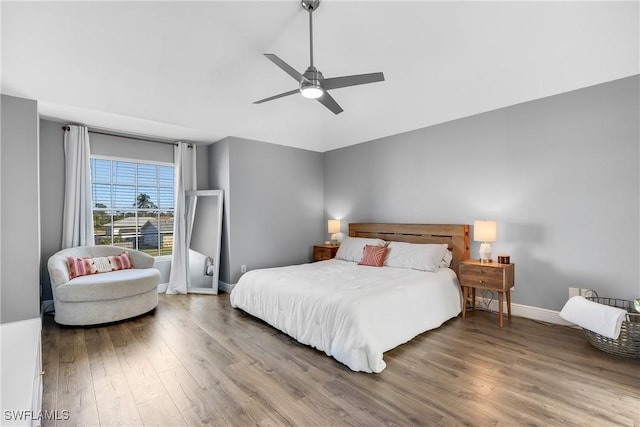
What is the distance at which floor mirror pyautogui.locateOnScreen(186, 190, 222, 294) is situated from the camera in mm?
4852

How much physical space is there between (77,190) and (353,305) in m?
4.07

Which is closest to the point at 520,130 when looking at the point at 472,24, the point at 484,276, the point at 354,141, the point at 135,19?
the point at 472,24

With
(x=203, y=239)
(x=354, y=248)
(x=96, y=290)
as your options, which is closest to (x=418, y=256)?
(x=354, y=248)

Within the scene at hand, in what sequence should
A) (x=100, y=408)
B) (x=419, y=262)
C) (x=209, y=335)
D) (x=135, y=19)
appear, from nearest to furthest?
(x=100, y=408) → (x=135, y=19) → (x=209, y=335) → (x=419, y=262)

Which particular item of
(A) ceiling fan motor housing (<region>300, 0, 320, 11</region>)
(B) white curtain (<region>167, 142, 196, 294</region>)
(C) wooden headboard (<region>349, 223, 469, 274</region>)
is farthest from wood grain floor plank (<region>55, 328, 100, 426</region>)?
(C) wooden headboard (<region>349, 223, 469, 274</region>)

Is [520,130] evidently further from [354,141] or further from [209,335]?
[209,335]

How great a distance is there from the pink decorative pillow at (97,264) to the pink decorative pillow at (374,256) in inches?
130

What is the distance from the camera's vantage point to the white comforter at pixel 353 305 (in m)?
2.45

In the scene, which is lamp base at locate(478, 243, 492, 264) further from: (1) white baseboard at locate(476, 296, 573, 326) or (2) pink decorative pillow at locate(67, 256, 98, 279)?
(2) pink decorative pillow at locate(67, 256, 98, 279)

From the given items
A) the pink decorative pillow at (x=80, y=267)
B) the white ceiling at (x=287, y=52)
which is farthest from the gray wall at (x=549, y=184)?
the pink decorative pillow at (x=80, y=267)

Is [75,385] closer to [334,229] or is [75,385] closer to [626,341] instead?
[334,229]

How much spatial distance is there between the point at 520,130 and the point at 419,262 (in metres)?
1.99

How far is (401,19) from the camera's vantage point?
2596 mm

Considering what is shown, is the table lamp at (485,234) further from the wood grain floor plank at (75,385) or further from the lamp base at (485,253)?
the wood grain floor plank at (75,385)
